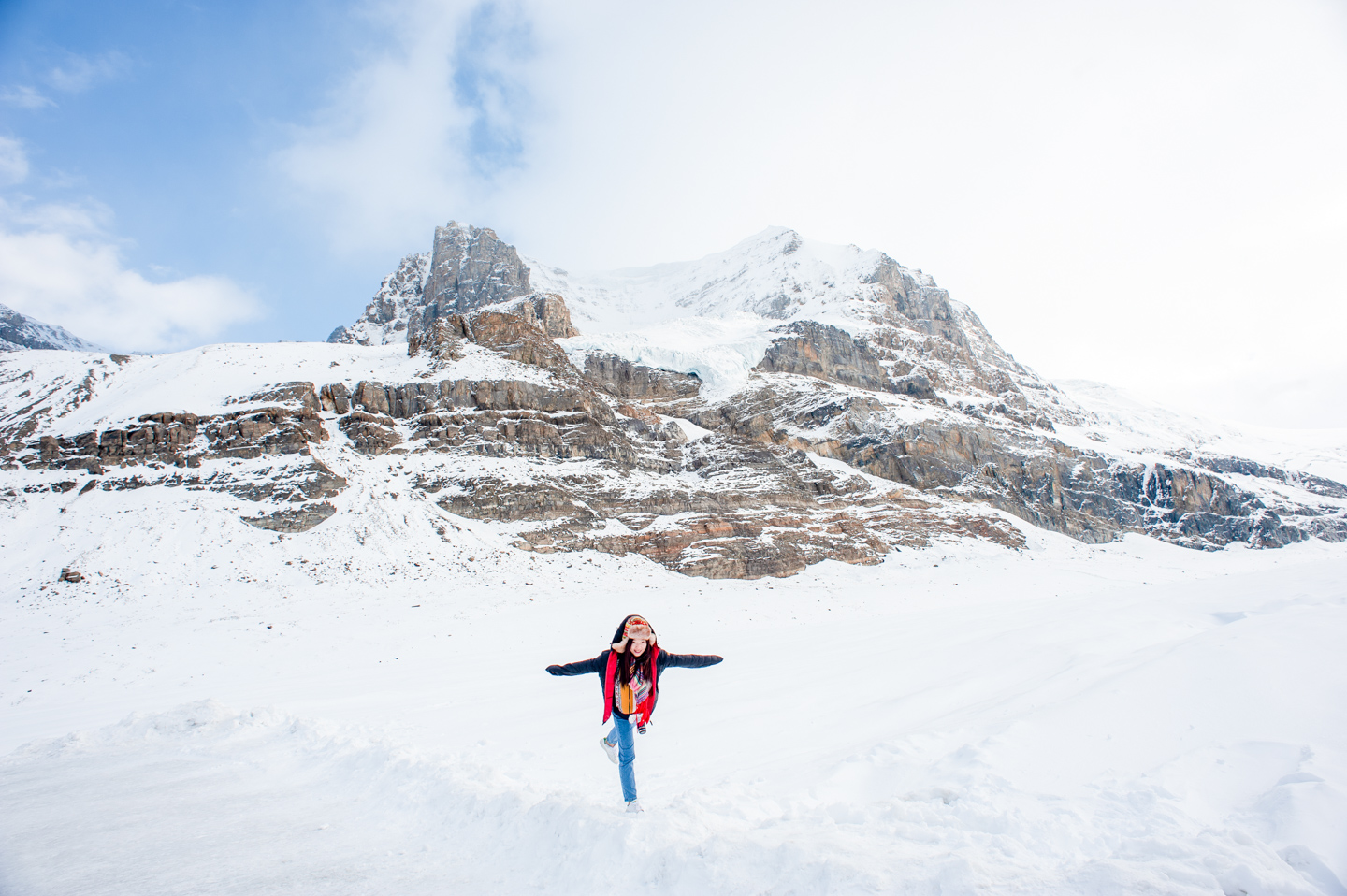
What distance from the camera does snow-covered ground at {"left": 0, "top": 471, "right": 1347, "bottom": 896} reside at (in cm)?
311

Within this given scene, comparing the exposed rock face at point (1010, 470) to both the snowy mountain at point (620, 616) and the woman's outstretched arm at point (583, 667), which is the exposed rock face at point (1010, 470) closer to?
the snowy mountain at point (620, 616)

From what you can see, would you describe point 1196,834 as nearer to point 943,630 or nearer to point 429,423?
point 943,630

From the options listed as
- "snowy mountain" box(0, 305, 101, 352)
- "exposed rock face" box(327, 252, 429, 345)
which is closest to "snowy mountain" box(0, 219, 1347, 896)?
"exposed rock face" box(327, 252, 429, 345)

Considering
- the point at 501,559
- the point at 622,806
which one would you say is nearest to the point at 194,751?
the point at 622,806

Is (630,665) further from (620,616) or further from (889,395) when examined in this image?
(889,395)

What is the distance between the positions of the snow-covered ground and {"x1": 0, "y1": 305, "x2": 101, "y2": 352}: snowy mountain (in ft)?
395

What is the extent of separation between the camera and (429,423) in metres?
37.3

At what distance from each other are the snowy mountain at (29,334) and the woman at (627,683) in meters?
129

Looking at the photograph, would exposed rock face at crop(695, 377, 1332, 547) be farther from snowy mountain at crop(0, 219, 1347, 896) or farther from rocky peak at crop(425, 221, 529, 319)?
rocky peak at crop(425, 221, 529, 319)

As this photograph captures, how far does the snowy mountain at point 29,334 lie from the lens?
91425mm

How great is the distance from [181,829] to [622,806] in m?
3.56

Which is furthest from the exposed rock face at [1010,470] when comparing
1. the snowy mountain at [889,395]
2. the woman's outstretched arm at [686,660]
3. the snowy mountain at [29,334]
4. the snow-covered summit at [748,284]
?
the snowy mountain at [29,334]

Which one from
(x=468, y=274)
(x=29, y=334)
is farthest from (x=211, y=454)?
(x=29, y=334)

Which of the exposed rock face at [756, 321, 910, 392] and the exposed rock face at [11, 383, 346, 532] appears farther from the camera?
the exposed rock face at [756, 321, 910, 392]
